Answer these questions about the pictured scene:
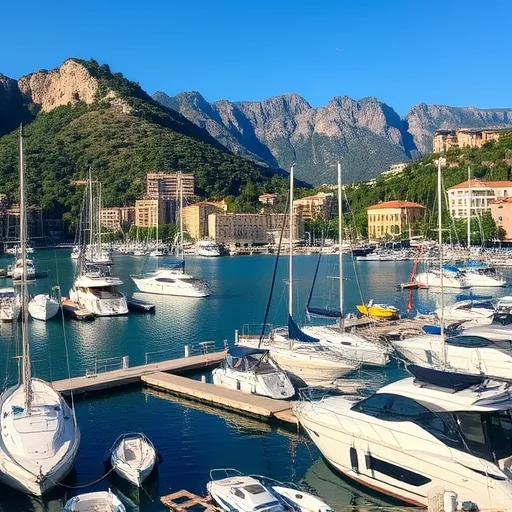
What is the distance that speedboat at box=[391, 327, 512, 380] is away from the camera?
22797 mm

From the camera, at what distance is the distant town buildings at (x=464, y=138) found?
543 ft

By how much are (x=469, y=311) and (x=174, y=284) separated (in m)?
26.2

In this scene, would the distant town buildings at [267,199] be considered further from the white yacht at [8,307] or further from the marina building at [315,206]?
the white yacht at [8,307]

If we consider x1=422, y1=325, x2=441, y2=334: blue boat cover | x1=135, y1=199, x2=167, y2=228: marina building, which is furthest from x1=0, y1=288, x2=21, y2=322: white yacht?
x1=135, y1=199, x2=167, y2=228: marina building

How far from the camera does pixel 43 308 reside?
42.2m

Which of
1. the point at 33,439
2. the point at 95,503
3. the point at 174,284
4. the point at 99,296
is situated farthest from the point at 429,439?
the point at 174,284

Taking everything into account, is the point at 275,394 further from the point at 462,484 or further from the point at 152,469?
the point at 462,484

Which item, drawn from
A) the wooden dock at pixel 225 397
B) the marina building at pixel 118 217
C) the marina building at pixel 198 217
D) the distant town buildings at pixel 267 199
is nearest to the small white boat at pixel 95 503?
the wooden dock at pixel 225 397

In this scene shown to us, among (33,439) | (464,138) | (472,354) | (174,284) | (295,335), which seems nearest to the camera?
(33,439)

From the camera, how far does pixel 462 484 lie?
14094 mm

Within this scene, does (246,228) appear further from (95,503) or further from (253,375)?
(95,503)

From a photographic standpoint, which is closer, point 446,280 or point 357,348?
point 357,348

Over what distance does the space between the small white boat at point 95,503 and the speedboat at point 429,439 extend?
16.3ft

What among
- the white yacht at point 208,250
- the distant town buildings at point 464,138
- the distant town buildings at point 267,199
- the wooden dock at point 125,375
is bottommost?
the wooden dock at point 125,375
